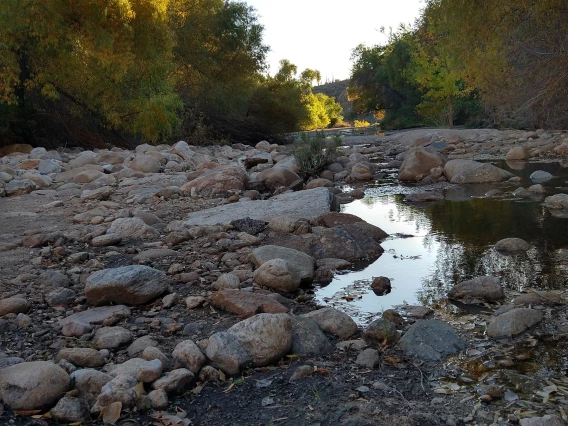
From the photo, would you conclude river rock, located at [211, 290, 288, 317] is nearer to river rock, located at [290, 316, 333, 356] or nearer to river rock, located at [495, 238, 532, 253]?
river rock, located at [290, 316, 333, 356]

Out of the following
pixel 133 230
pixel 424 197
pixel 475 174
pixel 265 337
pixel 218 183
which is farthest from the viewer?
pixel 475 174

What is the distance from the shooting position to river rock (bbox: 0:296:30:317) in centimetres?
434

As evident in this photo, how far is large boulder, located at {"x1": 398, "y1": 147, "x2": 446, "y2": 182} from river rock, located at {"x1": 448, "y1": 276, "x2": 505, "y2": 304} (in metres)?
8.07

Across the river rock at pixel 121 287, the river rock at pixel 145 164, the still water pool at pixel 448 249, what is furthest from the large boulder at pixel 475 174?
the river rock at pixel 121 287

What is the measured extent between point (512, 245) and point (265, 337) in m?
3.73

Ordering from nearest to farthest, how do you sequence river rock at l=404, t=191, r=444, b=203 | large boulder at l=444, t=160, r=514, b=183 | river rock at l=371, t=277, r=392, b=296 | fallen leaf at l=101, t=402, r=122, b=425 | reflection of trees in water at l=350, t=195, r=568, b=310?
fallen leaf at l=101, t=402, r=122, b=425, river rock at l=371, t=277, r=392, b=296, reflection of trees in water at l=350, t=195, r=568, b=310, river rock at l=404, t=191, r=444, b=203, large boulder at l=444, t=160, r=514, b=183

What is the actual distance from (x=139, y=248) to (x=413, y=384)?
396cm

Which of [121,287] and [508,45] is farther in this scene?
[508,45]

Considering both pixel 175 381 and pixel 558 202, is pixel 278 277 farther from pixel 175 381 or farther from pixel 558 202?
pixel 558 202

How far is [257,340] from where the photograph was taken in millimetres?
3639

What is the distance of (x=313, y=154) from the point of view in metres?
13.7

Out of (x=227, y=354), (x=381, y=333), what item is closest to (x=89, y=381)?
(x=227, y=354)

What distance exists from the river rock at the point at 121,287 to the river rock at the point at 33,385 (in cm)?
134

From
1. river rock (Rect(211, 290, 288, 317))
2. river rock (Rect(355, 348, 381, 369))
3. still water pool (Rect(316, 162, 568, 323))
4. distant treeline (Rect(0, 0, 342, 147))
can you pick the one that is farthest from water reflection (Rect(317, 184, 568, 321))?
distant treeline (Rect(0, 0, 342, 147))
